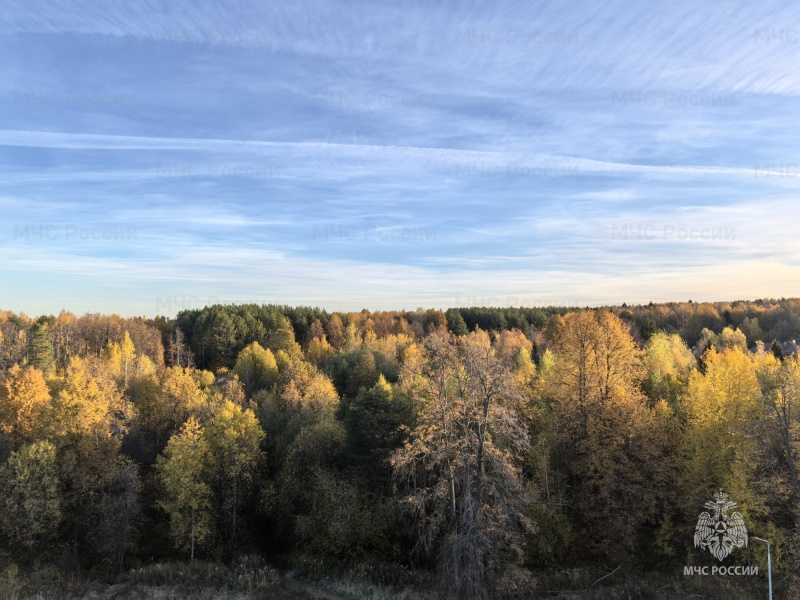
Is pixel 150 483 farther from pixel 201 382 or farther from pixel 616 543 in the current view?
pixel 616 543

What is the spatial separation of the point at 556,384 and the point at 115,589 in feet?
102

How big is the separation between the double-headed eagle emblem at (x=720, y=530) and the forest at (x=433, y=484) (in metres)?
0.54

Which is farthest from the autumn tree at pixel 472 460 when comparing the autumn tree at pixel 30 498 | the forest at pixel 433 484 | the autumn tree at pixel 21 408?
the autumn tree at pixel 21 408

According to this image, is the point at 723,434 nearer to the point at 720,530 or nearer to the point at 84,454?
the point at 720,530

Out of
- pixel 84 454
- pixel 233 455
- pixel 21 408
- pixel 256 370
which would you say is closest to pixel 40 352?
pixel 256 370

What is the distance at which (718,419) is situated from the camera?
32.8m

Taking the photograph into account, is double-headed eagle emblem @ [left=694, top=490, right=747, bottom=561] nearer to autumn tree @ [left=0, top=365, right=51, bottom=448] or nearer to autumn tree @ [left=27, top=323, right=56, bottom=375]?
autumn tree @ [left=0, top=365, right=51, bottom=448]

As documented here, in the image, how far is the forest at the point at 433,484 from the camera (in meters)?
23.1

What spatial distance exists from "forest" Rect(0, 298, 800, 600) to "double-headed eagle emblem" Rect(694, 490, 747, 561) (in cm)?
54

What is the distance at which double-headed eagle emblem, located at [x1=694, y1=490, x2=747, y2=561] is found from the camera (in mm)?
28344

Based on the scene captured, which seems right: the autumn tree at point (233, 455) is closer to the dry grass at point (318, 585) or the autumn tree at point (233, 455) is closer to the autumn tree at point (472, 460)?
the dry grass at point (318, 585)

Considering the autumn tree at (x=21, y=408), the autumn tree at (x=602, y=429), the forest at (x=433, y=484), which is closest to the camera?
the forest at (x=433, y=484)

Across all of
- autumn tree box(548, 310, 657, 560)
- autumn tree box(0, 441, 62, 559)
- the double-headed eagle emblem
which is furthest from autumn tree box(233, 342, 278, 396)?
the double-headed eagle emblem

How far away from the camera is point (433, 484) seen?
33438 millimetres
